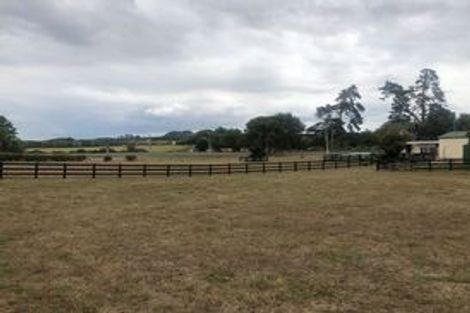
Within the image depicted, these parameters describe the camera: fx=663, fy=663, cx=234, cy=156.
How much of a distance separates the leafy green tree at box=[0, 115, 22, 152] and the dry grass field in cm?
7718

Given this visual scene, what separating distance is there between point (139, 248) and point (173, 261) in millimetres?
1707

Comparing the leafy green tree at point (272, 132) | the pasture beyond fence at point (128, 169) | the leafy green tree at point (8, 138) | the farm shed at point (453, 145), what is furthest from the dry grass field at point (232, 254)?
the leafy green tree at point (272, 132)

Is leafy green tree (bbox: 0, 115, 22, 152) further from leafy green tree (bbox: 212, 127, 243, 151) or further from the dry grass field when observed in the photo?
the dry grass field

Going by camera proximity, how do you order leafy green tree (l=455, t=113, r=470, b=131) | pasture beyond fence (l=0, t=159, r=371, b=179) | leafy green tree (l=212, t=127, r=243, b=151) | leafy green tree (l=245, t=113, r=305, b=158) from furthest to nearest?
leafy green tree (l=212, t=127, r=243, b=151) → leafy green tree (l=245, t=113, r=305, b=158) → leafy green tree (l=455, t=113, r=470, b=131) → pasture beyond fence (l=0, t=159, r=371, b=179)

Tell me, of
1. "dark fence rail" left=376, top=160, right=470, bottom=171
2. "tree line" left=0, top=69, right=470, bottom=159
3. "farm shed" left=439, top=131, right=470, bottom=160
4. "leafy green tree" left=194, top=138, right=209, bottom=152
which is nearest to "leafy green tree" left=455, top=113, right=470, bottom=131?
"tree line" left=0, top=69, right=470, bottom=159

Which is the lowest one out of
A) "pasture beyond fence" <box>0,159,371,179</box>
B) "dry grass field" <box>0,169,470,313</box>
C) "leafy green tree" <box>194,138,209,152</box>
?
"dry grass field" <box>0,169,470,313</box>

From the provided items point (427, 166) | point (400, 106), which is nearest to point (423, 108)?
point (400, 106)

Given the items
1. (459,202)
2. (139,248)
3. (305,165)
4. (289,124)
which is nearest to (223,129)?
(289,124)

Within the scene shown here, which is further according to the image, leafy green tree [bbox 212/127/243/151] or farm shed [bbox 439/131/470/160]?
leafy green tree [bbox 212/127/243/151]

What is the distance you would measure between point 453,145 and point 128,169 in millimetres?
43649

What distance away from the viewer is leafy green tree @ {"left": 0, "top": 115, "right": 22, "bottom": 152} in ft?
328

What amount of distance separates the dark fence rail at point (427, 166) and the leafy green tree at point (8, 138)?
63.8 m

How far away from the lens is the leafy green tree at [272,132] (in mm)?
138000

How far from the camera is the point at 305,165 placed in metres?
58.1
